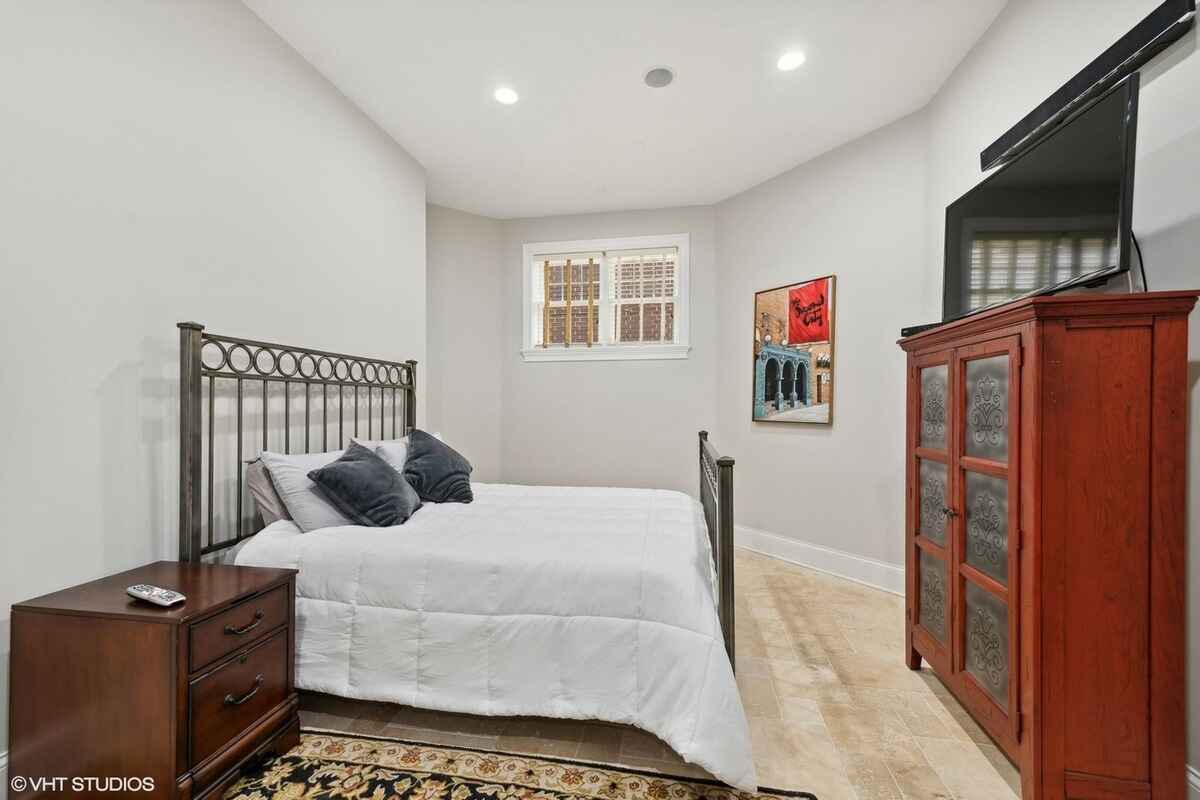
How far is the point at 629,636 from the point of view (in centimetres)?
153

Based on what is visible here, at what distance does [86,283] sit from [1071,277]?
3.12m

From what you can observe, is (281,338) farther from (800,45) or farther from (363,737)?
(800,45)

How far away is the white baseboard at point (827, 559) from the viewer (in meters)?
3.11

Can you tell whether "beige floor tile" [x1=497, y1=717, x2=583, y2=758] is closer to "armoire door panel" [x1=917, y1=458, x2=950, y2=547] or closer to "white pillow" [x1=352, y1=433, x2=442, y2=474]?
"white pillow" [x1=352, y1=433, x2=442, y2=474]

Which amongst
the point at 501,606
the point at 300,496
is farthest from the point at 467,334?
the point at 501,606

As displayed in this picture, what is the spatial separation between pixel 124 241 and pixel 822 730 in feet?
9.63

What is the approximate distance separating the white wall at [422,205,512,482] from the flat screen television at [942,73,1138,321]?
352 cm

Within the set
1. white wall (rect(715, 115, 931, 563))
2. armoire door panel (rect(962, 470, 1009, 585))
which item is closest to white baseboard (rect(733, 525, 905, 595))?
white wall (rect(715, 115, 931, 563))

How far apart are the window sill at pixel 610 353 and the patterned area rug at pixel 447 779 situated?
326cm

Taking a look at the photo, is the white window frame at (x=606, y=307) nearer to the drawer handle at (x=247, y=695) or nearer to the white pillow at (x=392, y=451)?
the white pillow at (x=392, y=451)

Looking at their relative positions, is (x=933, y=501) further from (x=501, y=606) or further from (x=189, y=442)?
(x=189, y=442)

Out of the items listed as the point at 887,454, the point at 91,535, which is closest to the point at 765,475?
the point at 887,454

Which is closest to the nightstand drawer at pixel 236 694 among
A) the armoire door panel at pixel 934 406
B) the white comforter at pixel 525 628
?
the white comforter at pixel 525 628

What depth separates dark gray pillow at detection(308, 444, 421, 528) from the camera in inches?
79.6
